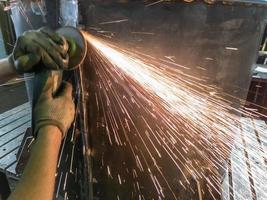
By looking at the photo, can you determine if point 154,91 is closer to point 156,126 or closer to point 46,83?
point 156,126

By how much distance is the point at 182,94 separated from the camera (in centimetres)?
114

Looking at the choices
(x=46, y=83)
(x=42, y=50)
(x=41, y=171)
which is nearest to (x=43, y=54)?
(x=42, y=50)

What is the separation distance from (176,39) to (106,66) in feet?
0.98

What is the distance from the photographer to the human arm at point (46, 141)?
2.32 ft

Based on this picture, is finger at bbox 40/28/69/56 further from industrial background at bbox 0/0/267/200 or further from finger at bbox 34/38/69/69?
industrial background at bbox 0/0/267/200

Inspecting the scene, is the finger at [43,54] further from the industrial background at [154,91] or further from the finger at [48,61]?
the industrial background at [154,91]

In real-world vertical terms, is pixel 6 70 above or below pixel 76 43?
below

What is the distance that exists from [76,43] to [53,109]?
0.81 ft

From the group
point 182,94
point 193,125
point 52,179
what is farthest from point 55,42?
point 193,125

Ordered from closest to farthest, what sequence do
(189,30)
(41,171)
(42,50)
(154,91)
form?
(41,171) < (42,50) < (189,30) < (154,91)

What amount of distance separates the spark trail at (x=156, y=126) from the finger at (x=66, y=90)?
12 cm

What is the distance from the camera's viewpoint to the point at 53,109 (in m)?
0.92

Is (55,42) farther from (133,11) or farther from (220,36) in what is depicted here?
(220,36)

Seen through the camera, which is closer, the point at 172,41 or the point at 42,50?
the point at 42,50
